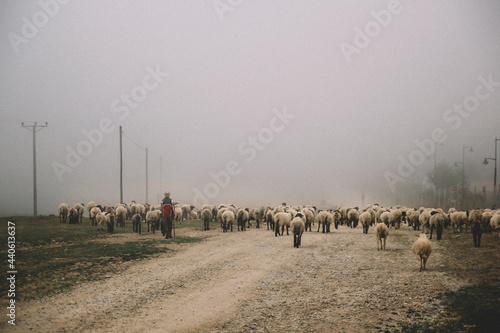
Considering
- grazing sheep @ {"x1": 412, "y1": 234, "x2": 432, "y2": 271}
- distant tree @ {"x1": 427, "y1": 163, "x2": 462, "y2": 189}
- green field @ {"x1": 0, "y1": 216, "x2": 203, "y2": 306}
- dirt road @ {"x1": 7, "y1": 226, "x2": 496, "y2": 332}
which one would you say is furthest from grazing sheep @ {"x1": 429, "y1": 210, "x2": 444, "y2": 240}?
distant tree @ {"x1": 427, "y1": 163, "x2": 462, "y2": 189}

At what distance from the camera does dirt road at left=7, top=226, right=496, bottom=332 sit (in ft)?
25.3

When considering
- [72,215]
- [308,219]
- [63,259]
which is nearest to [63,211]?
[72,215]

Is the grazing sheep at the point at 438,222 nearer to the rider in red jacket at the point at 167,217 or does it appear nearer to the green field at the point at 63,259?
the green field at the point at 63,259

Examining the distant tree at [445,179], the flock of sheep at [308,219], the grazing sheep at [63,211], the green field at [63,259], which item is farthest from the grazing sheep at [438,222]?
the distant tree at [445,179]

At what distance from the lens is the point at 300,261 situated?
1429cm

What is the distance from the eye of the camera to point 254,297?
9.64 metres

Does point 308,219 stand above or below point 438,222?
below

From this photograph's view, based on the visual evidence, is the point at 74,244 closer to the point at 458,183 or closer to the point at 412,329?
the point at 412,329

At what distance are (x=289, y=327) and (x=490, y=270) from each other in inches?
368

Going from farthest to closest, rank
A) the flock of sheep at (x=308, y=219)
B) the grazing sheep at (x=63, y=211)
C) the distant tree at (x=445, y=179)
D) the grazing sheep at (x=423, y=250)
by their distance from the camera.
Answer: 1. the distant tree at (x=445, y=179)
2. the grazing sheep at (x=63, y=211)
3. the flock of sheep at (x=308, y=219)
4. the grazing sheep at (x=423, y=250)

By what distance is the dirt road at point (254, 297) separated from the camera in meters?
7.70

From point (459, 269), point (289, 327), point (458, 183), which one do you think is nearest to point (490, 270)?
point (459, 269)

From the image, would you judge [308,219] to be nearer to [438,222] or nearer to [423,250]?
[438,222]

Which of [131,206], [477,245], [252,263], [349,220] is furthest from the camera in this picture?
[131,206]
